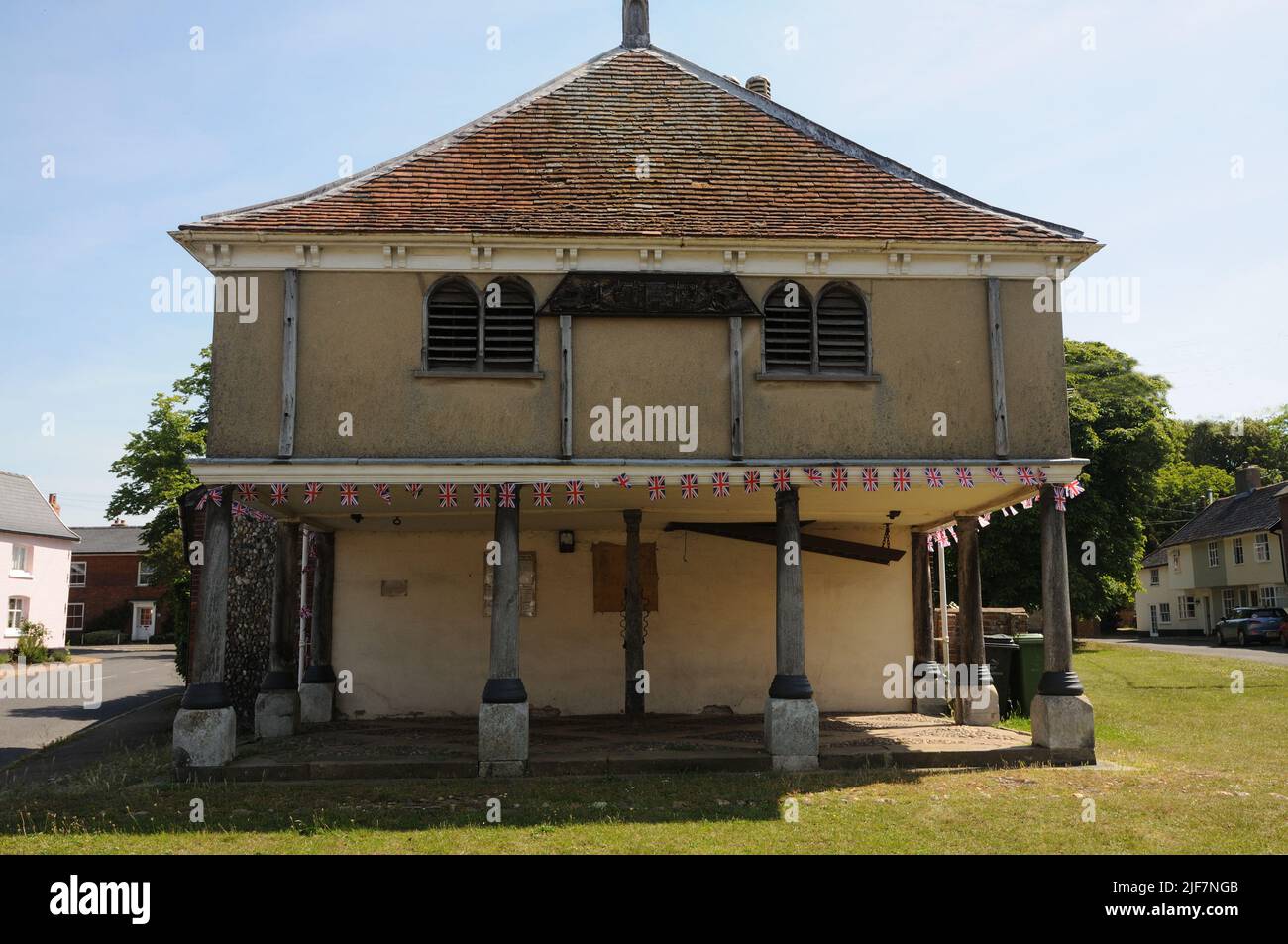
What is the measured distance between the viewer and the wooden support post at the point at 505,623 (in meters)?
11.1

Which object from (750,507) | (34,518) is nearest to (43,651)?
(34,518)

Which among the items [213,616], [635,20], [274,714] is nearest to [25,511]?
[274,714]

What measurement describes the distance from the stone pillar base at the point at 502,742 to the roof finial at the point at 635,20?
33.9ft

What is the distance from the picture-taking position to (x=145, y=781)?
440 inches

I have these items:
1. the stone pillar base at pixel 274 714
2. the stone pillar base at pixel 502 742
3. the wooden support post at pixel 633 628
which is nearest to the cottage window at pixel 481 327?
the wooden support post at pixel 633 628

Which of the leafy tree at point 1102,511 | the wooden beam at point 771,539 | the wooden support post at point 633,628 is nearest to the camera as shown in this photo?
the wooden support post at point 633,628

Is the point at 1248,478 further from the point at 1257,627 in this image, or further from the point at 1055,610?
the point at 1055,610

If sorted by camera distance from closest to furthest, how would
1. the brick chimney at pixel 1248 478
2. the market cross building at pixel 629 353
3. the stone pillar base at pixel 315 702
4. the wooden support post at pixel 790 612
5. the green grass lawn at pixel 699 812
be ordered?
the green grass lawn at pixel 699 812
the wooden support post at pixel 790 612
the market cross building at pixel 629 353
the stone pillar base at pixel 315 702
the brick chimney at pixel 1248 478

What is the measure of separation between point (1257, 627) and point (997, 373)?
3287 centimetres

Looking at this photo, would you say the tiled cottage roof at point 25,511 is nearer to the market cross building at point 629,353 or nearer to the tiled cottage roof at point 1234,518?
the market cross building at point 629,353

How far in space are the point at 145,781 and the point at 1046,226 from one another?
12497mm

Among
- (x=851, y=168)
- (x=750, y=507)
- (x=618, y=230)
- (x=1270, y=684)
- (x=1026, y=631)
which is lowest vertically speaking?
(x=1270, y=684)

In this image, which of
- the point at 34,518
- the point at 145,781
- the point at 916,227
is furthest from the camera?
the point at 34,518
